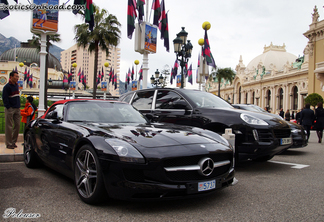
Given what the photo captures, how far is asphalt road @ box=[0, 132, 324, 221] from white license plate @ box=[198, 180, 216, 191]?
263 millimetres

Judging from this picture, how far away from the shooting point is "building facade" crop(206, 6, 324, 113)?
42.4m

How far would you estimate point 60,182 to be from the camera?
169 inches

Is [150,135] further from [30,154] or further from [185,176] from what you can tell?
[30,154]

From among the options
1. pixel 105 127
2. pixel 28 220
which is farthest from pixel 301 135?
pixel 28 220

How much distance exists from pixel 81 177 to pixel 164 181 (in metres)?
1.15

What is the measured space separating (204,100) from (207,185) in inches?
132

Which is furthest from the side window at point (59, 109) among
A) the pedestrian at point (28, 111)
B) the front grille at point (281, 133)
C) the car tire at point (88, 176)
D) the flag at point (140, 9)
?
the flag at point (140, 9)

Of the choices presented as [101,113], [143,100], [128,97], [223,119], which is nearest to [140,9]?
[128,97]

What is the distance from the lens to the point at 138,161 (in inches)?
114

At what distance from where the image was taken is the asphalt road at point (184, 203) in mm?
2912

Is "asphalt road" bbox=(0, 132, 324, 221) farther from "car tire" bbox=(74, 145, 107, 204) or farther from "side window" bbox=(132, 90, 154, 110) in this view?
"side window" bbox=(132, 90, 154, 110)

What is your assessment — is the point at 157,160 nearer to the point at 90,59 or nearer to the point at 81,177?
the point at 81,177

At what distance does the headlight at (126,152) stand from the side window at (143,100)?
12.3 ft

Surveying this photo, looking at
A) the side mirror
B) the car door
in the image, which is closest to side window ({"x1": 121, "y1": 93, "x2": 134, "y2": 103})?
the car door
